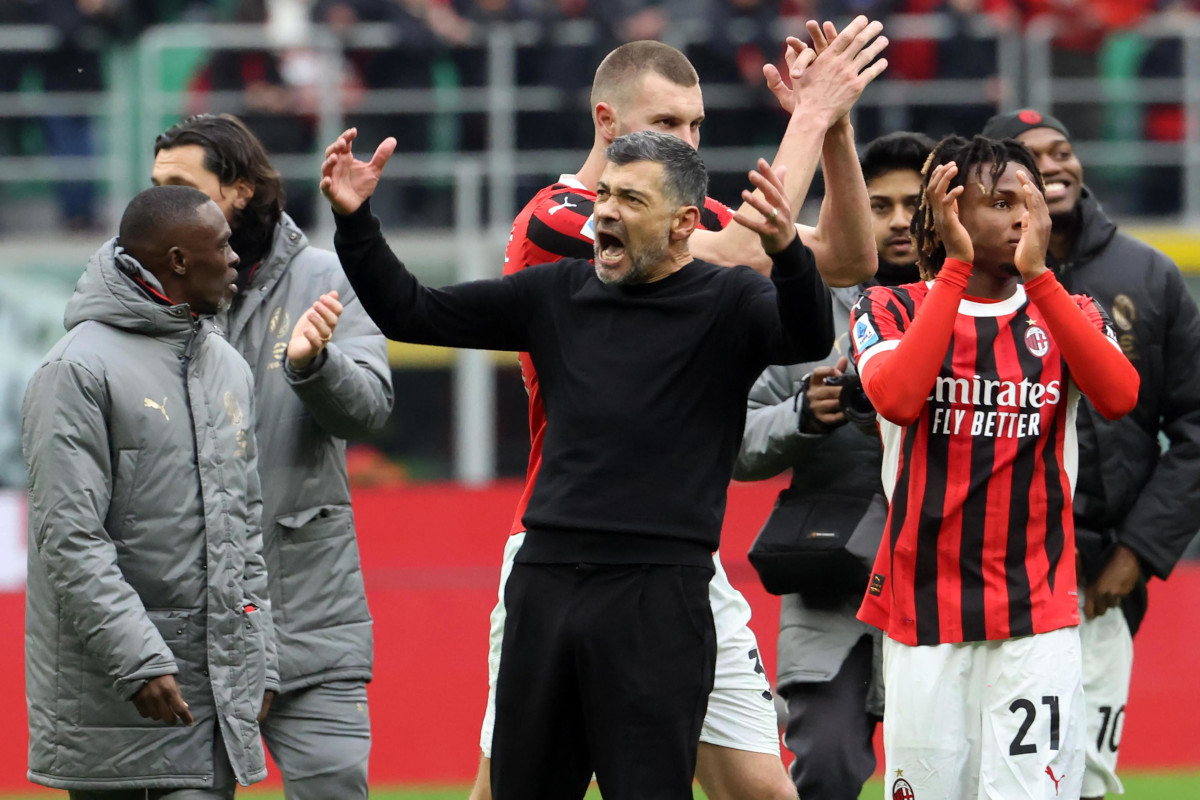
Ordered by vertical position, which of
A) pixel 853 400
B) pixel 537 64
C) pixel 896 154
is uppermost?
pixel 537 64

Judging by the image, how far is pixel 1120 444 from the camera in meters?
5.41

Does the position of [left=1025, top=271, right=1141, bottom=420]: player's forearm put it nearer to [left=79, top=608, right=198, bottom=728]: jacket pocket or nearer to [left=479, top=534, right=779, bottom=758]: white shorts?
[left=479, top=534, right=779, bottom=758]: white shorts

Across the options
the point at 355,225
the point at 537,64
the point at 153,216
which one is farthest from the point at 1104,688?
the point at 537,64

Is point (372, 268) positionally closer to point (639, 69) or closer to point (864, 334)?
point (639, 69)

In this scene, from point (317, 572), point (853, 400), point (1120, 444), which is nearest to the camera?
point (853, 400)

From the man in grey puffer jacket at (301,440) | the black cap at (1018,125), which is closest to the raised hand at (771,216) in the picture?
the man in grey puffer jacket at (301,440)

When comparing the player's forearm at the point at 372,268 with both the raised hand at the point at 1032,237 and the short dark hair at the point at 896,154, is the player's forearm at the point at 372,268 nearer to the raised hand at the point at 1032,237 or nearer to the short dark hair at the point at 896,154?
the raised hand at the point at 1032,237

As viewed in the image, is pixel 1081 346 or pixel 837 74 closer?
pixel 1081 346

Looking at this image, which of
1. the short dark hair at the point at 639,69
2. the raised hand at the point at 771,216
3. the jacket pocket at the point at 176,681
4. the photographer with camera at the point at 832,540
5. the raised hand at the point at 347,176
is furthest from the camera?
the photographer with camera at the point at 832,540

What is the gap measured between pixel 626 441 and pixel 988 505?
96 cm

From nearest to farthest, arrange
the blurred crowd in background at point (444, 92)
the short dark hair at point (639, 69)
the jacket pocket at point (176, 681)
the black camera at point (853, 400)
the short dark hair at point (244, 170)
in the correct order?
the jacket pocket at point (176, 681) < the short dark hair at point (639, 69) < the black camera at point (853, 400) < the short dark hair at point (244, 170) < the blurred crowd in background at point (444, 92)

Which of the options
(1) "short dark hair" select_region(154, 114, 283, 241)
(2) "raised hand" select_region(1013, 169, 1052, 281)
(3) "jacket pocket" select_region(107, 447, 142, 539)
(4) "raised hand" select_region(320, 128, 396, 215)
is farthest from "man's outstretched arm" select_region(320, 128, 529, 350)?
(1) "short dark hair" select_region(154, 114, 283, 241)

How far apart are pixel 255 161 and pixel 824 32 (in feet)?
5.61

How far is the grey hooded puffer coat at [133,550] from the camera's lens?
4.02m
